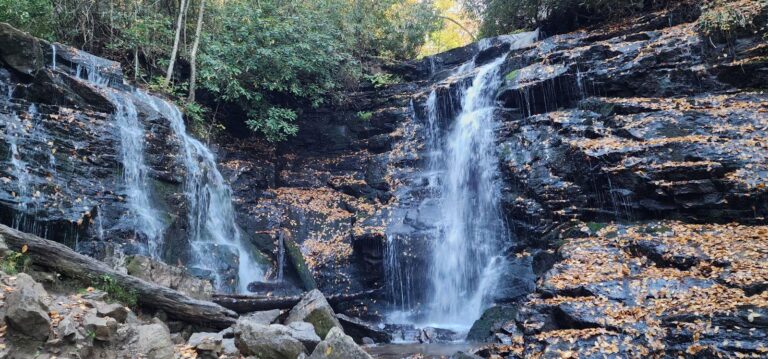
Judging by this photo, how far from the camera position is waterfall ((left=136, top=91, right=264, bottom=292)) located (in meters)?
10.9

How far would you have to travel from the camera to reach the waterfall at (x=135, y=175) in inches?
375

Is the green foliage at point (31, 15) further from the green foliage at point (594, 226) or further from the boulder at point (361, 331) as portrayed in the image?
the green foliage at point (594, 226)

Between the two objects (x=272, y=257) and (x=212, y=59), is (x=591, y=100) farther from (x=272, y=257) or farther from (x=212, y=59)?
(x=212, y=59)

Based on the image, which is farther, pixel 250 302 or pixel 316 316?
pixel 250 302

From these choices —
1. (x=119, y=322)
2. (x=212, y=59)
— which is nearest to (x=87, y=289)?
(x=119, y=322)

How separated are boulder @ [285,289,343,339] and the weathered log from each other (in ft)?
3.98

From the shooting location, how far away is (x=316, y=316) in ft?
24.6

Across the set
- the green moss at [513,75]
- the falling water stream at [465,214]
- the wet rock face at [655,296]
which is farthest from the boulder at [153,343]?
the green moss at [513,75]

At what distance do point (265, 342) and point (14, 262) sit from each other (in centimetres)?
297

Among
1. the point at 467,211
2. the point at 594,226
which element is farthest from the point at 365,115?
the point at 594,226

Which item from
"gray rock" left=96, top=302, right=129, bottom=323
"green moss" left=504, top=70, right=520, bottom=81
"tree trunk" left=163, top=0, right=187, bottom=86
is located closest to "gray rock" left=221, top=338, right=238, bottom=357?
"gray rock" left=96, top=302, right=129, bottom=323

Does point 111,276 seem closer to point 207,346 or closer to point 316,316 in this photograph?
point 207,346

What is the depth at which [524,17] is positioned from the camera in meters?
18.1

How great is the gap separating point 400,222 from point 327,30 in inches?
320
